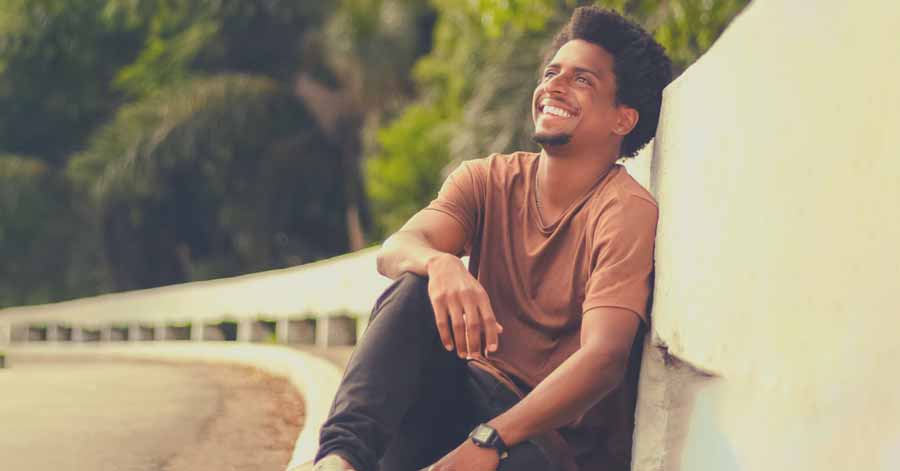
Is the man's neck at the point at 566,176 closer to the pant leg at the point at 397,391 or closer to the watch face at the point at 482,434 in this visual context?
the pant leg at the point at 397,391

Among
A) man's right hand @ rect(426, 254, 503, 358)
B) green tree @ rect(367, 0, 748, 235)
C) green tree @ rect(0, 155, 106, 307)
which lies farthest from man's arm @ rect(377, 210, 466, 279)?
green tree @ rect(0, 155, 106, 307)

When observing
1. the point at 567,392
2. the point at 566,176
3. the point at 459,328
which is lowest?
the point at 567,392

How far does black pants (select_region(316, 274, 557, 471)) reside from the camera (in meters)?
3.20

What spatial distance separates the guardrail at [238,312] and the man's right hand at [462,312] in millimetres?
5362

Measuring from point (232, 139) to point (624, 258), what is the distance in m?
22.6

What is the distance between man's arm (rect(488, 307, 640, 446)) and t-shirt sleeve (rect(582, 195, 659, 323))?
0.05 m

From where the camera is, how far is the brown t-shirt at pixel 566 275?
3.32 m

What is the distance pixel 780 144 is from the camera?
8.16 ft

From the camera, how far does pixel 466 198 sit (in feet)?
12.2

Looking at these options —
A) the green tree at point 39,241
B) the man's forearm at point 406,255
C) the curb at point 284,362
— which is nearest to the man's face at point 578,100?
the man's forearm at point 406,255

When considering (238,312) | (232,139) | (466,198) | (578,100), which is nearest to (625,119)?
(578,100)

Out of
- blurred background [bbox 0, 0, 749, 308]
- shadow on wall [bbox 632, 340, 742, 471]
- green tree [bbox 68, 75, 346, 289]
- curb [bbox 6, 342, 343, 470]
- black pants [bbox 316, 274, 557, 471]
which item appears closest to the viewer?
shadow on wall [bbox 632, 340, 742, 471]

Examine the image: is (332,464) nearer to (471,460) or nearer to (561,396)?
(471,460)

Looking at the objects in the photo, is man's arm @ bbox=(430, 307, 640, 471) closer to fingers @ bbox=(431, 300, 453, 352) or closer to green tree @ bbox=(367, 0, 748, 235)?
fingers @ bbox=(431, 300, 453, 352)
